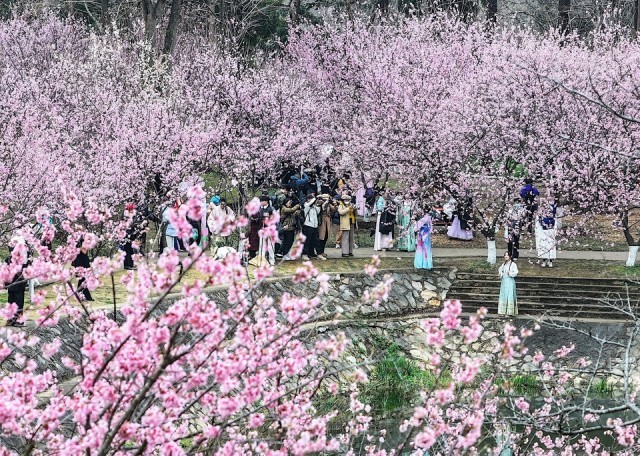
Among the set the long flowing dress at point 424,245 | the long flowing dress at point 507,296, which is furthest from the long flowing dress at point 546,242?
the long flowing dress at point 424,245

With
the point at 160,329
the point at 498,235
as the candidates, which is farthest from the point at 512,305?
the point at 160,329

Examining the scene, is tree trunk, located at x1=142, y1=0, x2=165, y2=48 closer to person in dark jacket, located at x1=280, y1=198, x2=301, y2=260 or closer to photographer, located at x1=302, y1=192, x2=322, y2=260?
photographer, located at x1=302, y1=192, x2=322, y2=260

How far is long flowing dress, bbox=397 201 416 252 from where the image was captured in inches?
969

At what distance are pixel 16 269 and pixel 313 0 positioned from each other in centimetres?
4057

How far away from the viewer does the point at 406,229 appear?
24.9m

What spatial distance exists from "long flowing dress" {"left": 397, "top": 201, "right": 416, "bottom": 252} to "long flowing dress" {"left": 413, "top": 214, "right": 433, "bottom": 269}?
54.0 inches

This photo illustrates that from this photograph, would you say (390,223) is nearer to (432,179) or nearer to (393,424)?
(432,179)

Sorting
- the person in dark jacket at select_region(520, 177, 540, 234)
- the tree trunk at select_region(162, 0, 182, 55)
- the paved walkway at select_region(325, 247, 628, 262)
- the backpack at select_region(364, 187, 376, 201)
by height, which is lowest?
the paved walkway at select_region(325, 247, 628, 262)

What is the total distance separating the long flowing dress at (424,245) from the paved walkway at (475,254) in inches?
52.6

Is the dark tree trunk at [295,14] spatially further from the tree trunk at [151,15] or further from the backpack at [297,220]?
the backpack at [297,220]

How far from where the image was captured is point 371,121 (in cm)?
2680

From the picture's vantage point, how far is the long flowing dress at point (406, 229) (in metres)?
24.6

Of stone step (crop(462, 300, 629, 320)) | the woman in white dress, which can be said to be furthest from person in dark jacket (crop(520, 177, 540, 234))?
stone step (crop(462, 300, 629, 320))

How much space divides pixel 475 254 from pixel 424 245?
2495 millimetres
